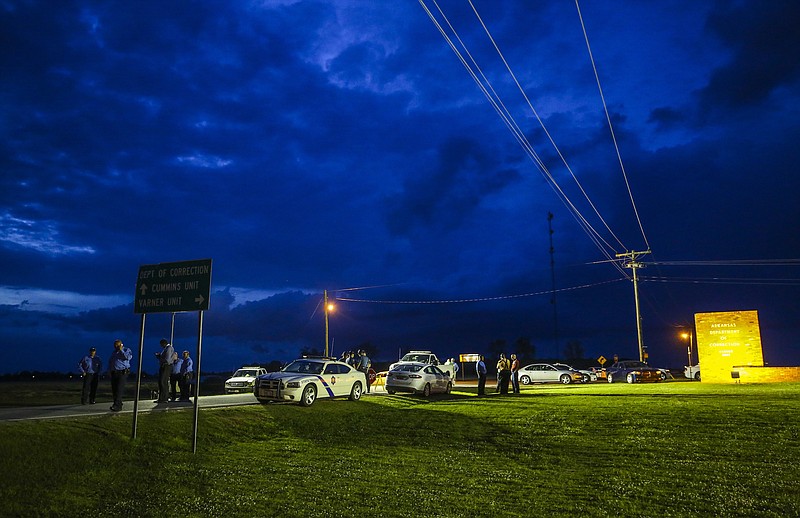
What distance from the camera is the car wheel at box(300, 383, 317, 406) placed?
744 inches

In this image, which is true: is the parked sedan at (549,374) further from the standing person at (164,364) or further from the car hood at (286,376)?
the standing person at (164,364)

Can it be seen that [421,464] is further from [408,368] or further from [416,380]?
[408,368]

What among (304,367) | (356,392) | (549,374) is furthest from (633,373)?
(304,367)

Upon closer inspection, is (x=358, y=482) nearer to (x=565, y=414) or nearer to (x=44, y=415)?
(x=565, y=414)

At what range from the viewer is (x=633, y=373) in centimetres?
3578

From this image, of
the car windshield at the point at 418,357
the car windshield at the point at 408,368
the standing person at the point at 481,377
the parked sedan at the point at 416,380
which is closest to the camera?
the parked sedan at the point at 416,380

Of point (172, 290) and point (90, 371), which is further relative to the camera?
point (90, 371)

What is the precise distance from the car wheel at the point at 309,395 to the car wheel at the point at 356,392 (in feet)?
7.53

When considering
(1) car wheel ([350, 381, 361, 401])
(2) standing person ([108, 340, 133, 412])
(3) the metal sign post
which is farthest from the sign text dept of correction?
(1) car wheel ([350, 381, 361, 401])

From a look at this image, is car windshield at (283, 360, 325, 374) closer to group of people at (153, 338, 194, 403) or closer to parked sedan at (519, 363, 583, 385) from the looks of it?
group of people at (153, 338, 194, 403)

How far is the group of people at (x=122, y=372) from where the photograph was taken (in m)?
16.4

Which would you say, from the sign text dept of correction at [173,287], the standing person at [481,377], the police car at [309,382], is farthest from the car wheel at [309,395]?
the standing person at [481,377]

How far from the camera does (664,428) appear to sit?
12758 millimetres

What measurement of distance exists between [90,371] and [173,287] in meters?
7.87
